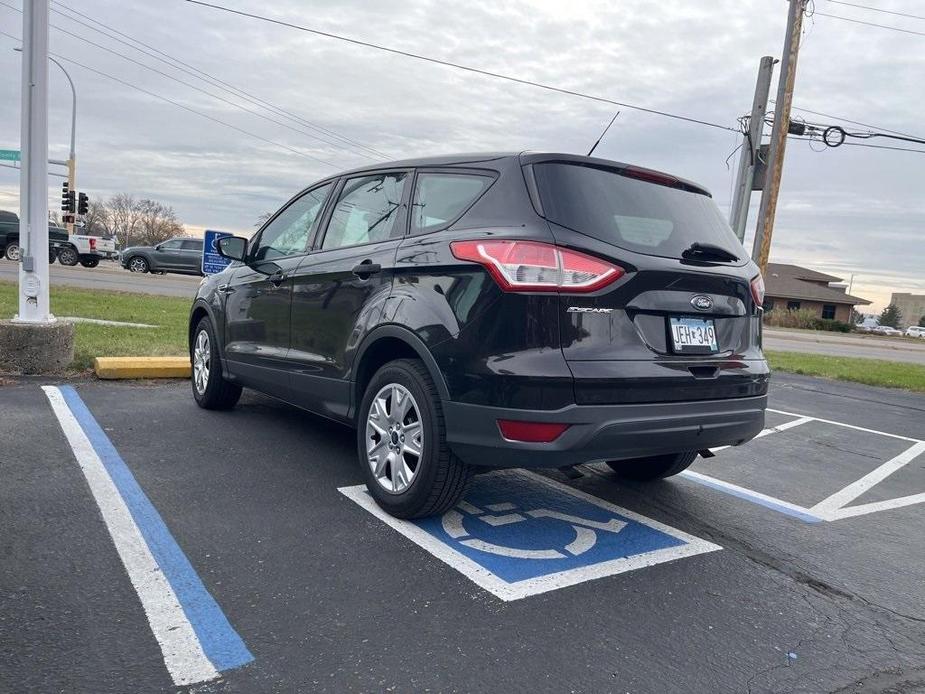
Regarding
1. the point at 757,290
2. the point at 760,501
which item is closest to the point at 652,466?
the point at 760,501

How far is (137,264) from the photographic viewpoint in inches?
1142

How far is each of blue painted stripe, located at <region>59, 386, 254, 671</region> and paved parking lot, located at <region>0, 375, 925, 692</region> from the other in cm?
1

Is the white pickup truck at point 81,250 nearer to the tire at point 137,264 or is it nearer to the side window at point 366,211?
the tire at point 137,264

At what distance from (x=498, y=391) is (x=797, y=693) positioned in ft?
5.01

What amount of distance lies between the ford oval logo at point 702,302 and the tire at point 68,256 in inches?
1131

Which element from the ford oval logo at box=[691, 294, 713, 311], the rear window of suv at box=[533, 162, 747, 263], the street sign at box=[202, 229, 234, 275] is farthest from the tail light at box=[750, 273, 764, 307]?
the street sign at box=[202, 229, 234, 275]

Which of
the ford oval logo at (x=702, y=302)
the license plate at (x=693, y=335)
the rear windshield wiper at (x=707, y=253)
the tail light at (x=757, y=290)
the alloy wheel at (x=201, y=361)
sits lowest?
the alloy wheel at (x=201, y=361)

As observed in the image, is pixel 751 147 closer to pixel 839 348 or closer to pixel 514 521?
pixel 514 521

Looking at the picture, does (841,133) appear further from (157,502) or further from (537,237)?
(157,502)

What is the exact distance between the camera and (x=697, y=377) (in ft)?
11.0

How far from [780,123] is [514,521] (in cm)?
1311

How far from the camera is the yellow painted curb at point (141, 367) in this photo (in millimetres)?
6793

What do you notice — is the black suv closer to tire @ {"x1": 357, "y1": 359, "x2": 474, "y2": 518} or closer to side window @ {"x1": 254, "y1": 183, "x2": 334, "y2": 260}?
tire @ {"x1": 357, "y1": 359, "x2": 474, "y2": 518}

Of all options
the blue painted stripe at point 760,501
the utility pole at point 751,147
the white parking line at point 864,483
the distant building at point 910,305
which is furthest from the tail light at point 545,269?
the distant building at point 910,305
